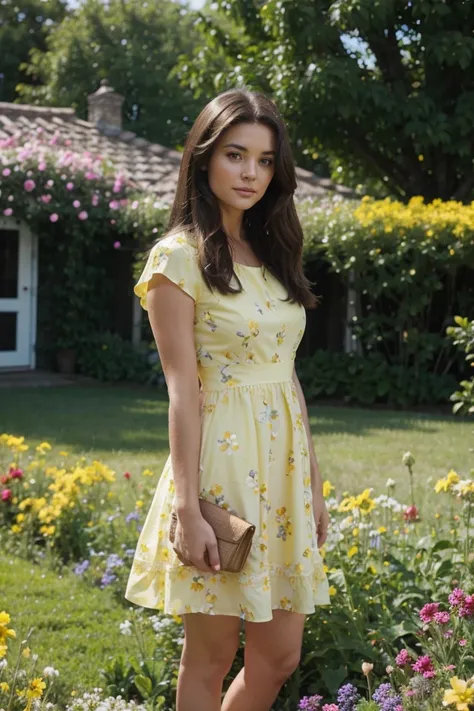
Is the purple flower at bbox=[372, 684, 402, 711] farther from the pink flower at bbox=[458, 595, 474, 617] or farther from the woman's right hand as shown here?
the woman's right hand

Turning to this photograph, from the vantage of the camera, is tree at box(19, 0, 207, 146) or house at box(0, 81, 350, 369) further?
tree at box(19, 0, 207, 146)

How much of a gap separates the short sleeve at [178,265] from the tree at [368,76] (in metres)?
10.4

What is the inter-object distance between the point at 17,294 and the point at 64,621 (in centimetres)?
1014

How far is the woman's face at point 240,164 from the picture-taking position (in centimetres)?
237

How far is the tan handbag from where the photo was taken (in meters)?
2.18

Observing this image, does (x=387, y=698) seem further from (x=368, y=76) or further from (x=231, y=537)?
(x=368, y=76)

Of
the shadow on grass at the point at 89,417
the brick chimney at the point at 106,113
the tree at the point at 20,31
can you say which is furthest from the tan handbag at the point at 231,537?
the tree at the point at 20,31

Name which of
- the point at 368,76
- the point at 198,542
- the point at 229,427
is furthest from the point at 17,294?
the point at 198,542

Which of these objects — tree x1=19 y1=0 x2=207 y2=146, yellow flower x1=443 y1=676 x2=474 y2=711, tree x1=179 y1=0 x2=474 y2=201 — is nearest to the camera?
yellow flower x1=443 y1=676 x2=474 y2=711

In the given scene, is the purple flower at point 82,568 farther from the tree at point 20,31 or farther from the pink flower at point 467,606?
the tree at point 20,31

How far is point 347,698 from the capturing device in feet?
8.93

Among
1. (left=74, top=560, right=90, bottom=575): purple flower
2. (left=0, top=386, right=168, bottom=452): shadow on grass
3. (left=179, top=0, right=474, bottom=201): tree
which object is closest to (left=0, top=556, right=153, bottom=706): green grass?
(left=74, top=560, right=90, bottom=575): purple flower

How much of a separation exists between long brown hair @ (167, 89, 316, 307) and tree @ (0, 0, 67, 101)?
3044cm

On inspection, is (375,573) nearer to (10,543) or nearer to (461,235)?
(10,543)
